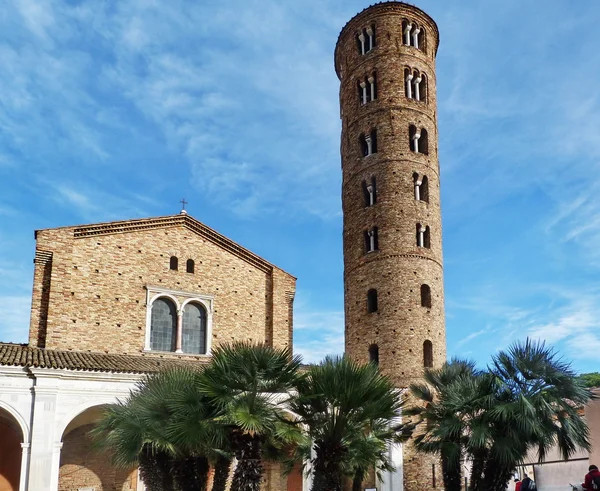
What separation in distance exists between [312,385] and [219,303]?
12310mm

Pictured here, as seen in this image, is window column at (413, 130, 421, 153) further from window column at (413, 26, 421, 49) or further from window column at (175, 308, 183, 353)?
window column at (175, 308, 183, 353)

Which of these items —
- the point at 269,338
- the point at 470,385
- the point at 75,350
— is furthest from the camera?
the point at 269,338

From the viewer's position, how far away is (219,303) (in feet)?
85.6

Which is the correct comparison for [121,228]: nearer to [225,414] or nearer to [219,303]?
[219,303]

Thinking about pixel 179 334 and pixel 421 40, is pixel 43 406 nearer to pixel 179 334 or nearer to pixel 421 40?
pixel 179 334

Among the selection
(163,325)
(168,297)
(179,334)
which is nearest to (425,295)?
(179,334)

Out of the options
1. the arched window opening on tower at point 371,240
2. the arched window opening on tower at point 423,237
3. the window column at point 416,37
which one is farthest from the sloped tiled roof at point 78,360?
the window column at point 416,37

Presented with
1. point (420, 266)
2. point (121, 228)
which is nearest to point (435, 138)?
point (420, 266)

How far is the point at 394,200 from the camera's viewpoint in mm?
27922

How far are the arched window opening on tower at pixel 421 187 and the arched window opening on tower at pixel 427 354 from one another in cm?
619

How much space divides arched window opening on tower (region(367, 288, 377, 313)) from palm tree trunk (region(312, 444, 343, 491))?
1385 cm

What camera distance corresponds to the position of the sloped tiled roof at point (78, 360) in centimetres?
1928

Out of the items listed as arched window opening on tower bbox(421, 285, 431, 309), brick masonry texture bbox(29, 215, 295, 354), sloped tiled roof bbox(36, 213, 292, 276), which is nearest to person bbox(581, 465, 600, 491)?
arched window opening on tower bbox(421, 285, 431, 309)

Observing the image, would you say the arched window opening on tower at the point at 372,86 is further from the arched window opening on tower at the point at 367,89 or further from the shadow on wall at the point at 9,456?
the shadow on wall at the point at 9,456
